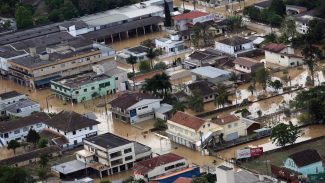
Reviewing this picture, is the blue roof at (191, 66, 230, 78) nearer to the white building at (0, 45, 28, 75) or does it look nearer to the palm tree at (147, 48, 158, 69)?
the palm tree at (147, 48, 158, 69)

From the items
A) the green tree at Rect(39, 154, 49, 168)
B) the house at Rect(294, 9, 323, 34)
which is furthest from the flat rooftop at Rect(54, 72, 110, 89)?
the house at Rect(294, 9, 323, 34)

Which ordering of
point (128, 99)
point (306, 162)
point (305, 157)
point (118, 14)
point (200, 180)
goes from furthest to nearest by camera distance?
point (118, 14) < point (128, 99) < point (305, 157) < point (306, 162) < point (200, 180)

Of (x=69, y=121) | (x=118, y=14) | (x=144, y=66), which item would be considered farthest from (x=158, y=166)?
(x=118, y=14)

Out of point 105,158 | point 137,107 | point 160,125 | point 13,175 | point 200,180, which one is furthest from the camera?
point 137,107

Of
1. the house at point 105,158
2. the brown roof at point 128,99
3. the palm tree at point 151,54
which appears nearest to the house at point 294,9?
the palm tree at point 151,54

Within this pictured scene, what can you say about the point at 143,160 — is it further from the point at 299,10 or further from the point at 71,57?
the point at 299,10

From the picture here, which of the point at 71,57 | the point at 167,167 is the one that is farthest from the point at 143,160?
the point at 71,57

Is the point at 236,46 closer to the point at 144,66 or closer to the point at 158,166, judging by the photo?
the point at 144,66
